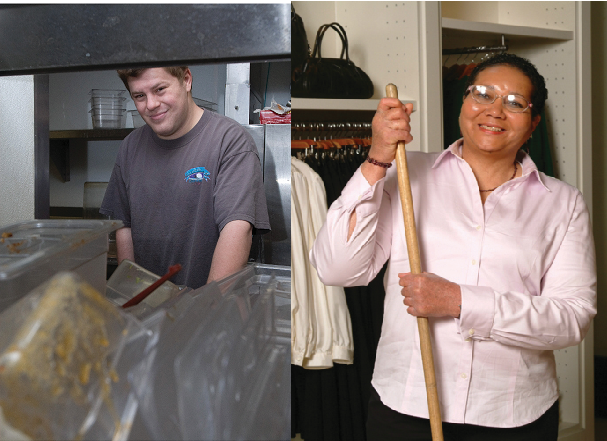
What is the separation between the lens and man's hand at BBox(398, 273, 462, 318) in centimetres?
102

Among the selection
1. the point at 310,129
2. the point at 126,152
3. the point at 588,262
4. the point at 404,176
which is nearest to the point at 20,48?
the point at 126,152

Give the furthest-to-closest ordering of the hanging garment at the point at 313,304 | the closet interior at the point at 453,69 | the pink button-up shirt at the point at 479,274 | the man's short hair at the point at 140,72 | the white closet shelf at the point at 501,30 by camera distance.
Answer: the white closet shelf at the point at 501,30 < the closet interior at the point at 453,69 < the hanging garment at the point at 313,304 < the pink button-up shirt at the point at 479,274 < the man's short hair at the point at 140,72

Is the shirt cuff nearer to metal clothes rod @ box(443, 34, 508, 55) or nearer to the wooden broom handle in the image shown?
the wooden broom handle

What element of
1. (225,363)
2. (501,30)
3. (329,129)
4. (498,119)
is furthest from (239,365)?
(501,30)

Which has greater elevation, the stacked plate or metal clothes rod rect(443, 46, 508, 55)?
metal clothes rod rect(443, 46, 508, 55)

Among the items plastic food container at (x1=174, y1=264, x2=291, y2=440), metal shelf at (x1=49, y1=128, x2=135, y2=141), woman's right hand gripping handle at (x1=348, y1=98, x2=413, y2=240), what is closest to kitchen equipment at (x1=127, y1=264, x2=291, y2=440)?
plastic food container at (x1=174, y1=264, x2=291, y2=440)

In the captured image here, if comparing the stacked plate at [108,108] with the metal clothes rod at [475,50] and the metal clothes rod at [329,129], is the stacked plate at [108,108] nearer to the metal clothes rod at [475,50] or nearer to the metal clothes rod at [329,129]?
the metal clothes rod at [329,129]

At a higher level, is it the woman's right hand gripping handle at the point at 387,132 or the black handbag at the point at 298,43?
the black handbag at the point at 298,43

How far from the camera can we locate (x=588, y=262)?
1.15 m

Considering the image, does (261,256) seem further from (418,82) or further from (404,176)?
(418,82)

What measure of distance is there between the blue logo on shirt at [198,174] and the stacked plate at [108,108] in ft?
0.27

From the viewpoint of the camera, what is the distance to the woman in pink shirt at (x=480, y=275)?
3.43ft

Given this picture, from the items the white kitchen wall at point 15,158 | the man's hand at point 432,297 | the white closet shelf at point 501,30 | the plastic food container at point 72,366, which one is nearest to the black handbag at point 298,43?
the white closet shelf at point 501,30

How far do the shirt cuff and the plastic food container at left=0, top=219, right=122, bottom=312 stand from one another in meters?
0.74
